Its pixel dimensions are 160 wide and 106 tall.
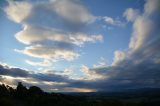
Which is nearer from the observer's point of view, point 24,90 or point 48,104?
point 48,104

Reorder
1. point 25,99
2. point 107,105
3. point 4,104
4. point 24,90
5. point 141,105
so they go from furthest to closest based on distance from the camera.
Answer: point 24,90 → point 25,99 → point 141,105 → point 107,105 → point 4,104

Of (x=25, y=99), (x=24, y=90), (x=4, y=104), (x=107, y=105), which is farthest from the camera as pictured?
(x=24, y=90)

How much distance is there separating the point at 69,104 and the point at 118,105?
16.3 m

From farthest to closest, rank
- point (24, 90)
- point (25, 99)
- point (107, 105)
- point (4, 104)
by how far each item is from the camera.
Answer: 1. point (24, 90)
2. point (25, 99)
3. point (107, 105)
4. point (4, 104)

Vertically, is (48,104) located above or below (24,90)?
below

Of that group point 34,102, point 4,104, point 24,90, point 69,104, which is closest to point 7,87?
point 24,90

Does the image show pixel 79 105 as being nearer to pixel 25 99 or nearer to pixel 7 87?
pixel 25 99

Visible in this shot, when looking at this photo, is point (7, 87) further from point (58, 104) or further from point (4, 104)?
point (4, 104)

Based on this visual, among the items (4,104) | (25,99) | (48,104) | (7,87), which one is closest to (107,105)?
(48,104)

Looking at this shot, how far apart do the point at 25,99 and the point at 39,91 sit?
541 inches

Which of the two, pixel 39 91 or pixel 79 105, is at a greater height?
pixel 39 91

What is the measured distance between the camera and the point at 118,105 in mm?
59219

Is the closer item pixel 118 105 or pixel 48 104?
pixel 118 105

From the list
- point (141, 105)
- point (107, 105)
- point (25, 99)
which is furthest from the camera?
point (25, 99)
